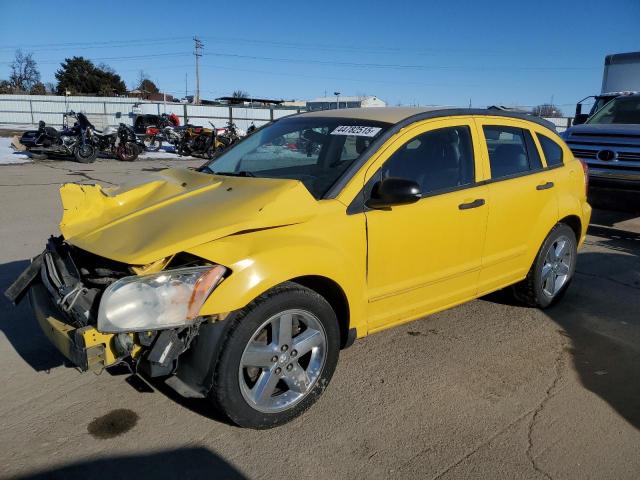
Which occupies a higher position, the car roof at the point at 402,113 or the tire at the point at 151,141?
the car roof at the point at 402,113

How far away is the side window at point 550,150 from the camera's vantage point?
4.74 meters

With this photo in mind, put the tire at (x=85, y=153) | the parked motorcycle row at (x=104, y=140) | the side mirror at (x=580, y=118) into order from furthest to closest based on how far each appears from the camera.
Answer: the parked motorcycle row at (x=104, y=140) → the tire at (x=85, y=153) → the side mirror at (x=580, y=118)

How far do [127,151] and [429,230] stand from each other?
54.3 feet

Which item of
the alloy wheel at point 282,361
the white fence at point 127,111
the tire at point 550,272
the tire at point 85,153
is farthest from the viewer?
the white fence at point 127,111

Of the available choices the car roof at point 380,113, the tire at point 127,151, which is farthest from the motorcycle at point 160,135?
the car roof at point 380,113

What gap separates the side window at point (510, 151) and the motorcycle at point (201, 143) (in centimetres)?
1684

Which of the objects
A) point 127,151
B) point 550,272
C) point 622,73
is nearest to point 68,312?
point 550,272

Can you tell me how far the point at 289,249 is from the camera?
113 inches

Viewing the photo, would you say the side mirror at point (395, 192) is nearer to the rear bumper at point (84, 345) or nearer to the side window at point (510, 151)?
the side window at point (510, 151)

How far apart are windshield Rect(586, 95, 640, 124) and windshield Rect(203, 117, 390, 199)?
787 centimetres

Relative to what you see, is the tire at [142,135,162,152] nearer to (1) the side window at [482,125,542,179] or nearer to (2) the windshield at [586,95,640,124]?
(2) the windshield at [586,95,640,124]

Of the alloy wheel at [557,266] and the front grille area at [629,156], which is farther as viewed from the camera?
the front grille area at [629,156]

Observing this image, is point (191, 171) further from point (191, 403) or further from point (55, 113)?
point (55, 113)

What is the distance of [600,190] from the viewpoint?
7.76m
